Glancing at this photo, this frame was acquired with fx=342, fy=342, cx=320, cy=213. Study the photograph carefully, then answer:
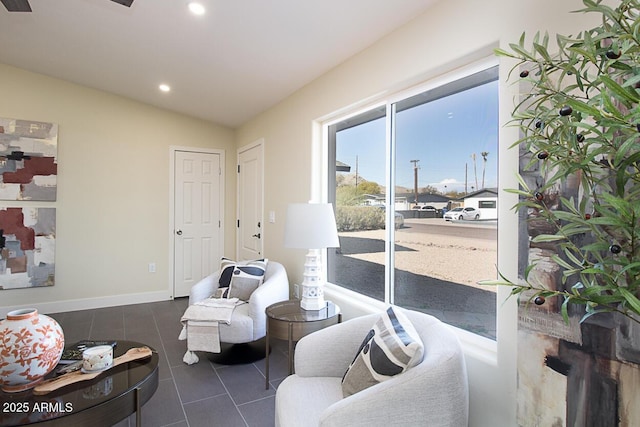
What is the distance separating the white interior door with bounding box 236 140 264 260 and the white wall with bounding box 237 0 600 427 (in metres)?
1.18

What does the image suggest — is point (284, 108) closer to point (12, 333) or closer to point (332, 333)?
point (332, 333)

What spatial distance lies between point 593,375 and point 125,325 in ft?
13.5

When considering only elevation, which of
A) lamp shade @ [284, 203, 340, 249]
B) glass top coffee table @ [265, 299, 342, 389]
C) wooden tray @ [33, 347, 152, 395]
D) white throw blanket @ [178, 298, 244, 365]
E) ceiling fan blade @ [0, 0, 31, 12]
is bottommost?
white throw blanket @ [178, 298, 244, 365]

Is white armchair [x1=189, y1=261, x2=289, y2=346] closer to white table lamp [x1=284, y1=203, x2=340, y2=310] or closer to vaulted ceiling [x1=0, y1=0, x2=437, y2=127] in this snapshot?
white table lamp [x1=284, y1=203, x2=340, y2=310]

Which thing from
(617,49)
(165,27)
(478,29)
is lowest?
(617,49)

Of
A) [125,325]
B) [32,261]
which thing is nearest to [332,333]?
[125,325]

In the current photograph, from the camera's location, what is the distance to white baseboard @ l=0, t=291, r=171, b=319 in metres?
4.07

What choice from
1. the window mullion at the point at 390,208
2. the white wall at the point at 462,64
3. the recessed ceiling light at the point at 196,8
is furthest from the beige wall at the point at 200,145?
the recessed ceiling light at the point at 196,8

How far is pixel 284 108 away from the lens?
379 centimetres

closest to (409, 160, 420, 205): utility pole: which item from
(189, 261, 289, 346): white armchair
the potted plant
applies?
the potted plant

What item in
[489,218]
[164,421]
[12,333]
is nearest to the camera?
[12,333]

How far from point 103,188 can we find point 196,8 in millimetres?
3063

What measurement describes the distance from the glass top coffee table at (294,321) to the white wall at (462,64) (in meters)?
0.32

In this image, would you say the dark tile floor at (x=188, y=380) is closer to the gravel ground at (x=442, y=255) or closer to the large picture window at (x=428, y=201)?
Result: the large picture window at (x=428, y=201)
